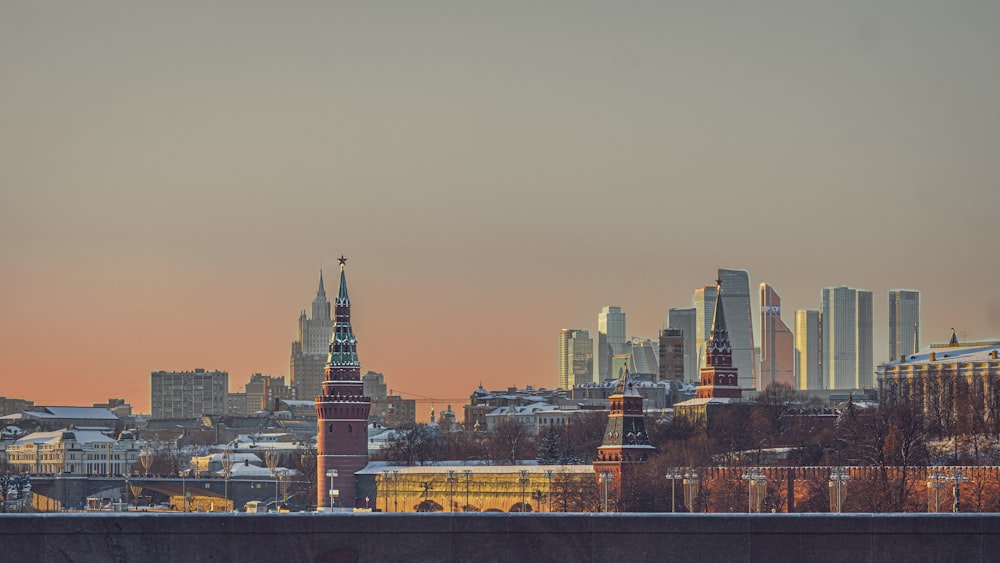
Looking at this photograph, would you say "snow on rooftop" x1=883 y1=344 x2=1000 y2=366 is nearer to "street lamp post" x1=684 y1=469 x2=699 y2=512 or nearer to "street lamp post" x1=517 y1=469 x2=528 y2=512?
"street lamp post" x1=517 y1=469 x2=528 y2=512

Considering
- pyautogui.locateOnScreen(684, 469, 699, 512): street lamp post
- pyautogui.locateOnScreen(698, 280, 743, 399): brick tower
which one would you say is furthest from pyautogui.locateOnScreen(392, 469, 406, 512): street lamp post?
pyautogui.locateOnScreen(698, 280, 743, 399): brick tower

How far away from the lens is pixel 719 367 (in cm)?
17562

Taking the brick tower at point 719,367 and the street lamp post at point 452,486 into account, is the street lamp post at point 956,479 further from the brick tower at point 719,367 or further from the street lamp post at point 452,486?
the brick tower at point 719,367

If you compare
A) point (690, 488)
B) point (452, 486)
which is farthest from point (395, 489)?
point (690, 488)

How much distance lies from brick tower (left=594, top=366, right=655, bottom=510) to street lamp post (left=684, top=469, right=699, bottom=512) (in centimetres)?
748

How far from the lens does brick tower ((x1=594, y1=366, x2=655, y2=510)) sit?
13225 cm

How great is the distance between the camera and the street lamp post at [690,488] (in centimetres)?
11499

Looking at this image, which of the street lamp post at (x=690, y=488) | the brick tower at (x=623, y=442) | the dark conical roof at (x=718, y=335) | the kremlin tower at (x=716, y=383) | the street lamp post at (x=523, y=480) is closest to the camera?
the street lamp post at (x=690, y=488)

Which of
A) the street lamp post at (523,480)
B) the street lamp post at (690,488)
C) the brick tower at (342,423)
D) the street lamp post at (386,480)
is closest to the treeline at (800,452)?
the street lamp post at (690,488)

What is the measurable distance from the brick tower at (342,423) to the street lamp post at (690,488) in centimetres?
3161
